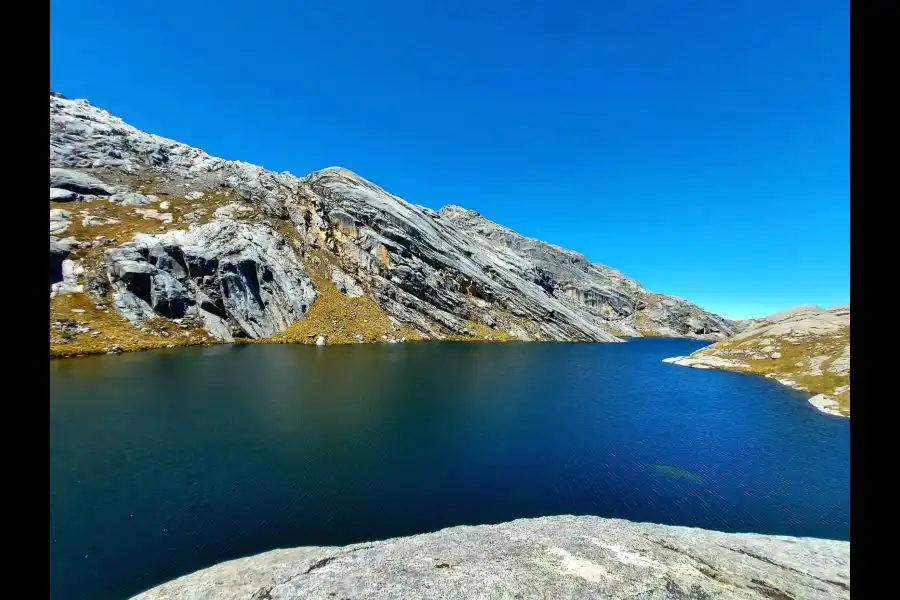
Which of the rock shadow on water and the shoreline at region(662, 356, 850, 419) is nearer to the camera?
the rock shadow on water

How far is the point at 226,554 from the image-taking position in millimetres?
13914

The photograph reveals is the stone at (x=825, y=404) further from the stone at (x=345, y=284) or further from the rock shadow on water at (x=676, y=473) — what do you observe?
the stone at (x=345, y=284)

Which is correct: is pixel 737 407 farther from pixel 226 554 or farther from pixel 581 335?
pixel 581 335

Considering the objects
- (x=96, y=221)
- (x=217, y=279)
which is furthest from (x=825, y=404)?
(x=96, y=221)

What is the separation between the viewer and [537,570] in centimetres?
1046

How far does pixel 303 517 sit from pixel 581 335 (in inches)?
4794

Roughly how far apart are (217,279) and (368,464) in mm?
69449

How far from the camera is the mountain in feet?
210

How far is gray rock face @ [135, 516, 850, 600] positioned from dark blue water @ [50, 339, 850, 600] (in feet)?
12.1

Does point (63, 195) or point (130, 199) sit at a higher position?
point (130, 199)

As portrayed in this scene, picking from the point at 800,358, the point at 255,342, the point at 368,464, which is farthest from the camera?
the point at 255,342

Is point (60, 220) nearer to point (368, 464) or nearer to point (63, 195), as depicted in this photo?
point (63, 195)

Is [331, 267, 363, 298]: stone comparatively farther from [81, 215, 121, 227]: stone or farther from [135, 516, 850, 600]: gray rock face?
[135, 516, 850, 600]: gray rock face

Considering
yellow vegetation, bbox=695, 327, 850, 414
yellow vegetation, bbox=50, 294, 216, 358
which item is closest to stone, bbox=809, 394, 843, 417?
yellow vegetation, bbox=695, 327, 850, 414
